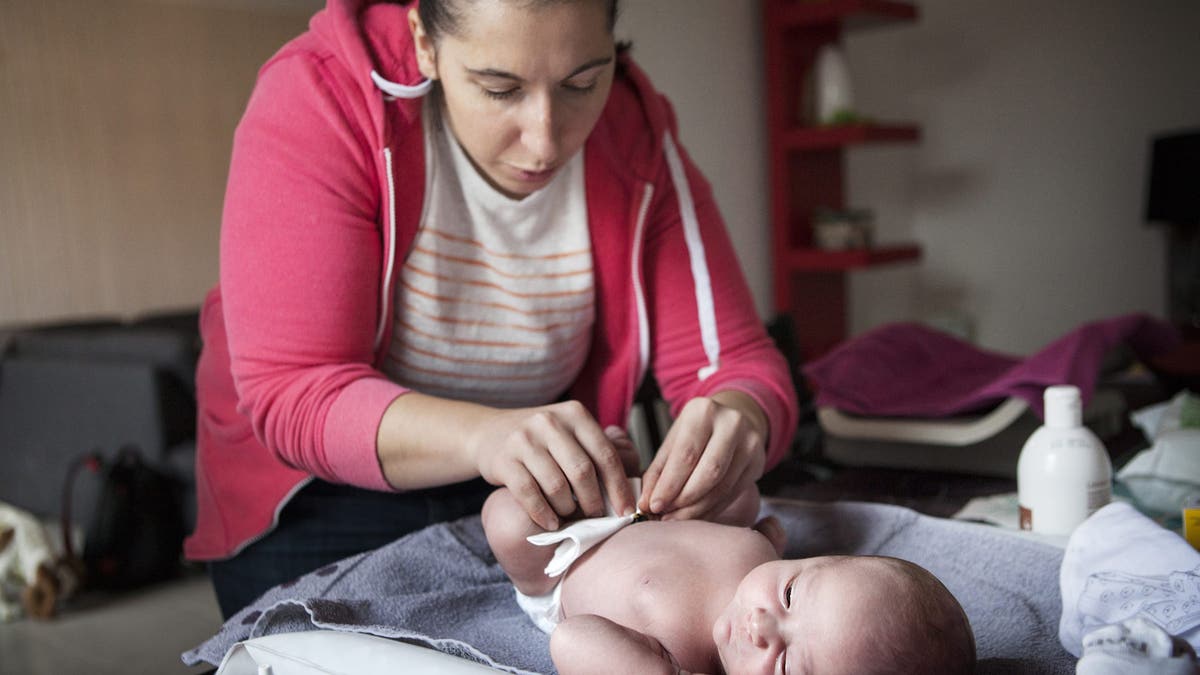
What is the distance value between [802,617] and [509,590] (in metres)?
0.31

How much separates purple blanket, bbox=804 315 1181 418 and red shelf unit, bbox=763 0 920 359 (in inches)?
62.1

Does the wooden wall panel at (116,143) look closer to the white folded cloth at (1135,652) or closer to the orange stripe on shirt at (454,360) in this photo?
the orange stripe on shirt at (454,360)

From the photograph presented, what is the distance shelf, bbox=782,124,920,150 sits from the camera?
331 centimetres

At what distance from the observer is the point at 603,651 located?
27.0 inches

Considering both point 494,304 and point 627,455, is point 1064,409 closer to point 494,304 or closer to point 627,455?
point 627,455

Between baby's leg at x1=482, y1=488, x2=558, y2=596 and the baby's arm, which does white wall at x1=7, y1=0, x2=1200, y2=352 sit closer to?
baby's leg at x1=482, y1=488, x2=558, y2=596

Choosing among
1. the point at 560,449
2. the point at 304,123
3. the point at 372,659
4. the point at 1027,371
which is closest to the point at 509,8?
the point at 304,123

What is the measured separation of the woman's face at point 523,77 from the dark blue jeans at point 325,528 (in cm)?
36

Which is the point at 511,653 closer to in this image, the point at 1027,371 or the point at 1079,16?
the point at 1027,371

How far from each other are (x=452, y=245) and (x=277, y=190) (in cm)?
19

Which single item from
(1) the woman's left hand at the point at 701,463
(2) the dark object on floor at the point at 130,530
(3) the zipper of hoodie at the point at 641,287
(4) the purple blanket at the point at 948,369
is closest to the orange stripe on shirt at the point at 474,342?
(3) the zipper of hoodie at the point at 641,287

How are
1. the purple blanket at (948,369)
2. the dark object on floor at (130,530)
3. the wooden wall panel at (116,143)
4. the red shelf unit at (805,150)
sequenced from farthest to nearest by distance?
the wooden wall panel at (116,143) → the red shelf unit at (805,150) → the dark object on floor at (130,530) → the purple blanket at (948,369)

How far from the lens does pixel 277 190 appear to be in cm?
90

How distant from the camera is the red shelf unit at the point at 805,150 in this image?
11.0 ft
